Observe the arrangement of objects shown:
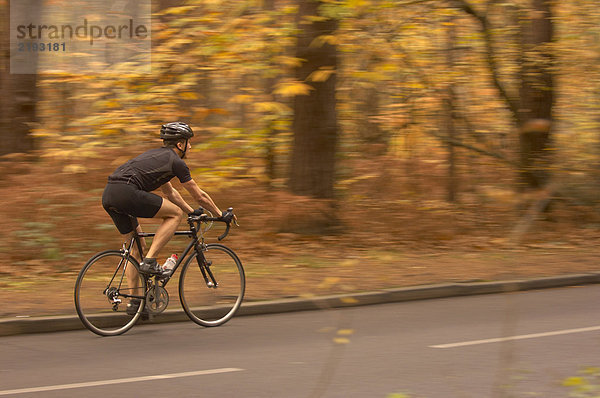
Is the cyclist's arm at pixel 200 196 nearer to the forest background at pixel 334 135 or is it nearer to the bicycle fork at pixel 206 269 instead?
the bicycle fork at pixel 206 269

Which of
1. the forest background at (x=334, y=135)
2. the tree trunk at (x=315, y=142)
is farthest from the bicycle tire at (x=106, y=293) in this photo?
the tree trunk at (x=315, y=142)

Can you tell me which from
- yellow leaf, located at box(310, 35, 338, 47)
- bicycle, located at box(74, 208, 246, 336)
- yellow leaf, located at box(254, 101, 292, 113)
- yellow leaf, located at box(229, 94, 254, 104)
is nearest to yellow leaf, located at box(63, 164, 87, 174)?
yellow leaf, located at box(229, 94, 254, 104)

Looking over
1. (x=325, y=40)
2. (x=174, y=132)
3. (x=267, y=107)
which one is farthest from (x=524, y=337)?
(x=267, y=107)

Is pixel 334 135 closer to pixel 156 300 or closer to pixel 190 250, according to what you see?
pixel 190 250

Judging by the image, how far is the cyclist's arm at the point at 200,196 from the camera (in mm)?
8883

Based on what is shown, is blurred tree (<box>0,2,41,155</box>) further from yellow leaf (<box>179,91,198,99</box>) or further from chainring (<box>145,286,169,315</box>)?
chainring (<box>145,286,169,315</box>)

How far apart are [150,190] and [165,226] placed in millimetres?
370

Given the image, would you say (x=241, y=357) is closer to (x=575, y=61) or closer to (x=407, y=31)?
(x=407, y=31)

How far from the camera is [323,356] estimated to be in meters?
7.78

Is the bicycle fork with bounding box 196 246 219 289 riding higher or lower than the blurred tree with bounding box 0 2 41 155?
lower

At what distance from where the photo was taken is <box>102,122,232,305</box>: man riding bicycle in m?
8.74

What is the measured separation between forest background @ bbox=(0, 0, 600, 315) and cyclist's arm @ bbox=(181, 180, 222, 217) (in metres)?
2.03

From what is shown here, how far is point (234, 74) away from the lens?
16.6 metres

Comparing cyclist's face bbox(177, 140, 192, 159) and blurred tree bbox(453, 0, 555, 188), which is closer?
cyclist's face bbox(177, 140, 192, 159)
